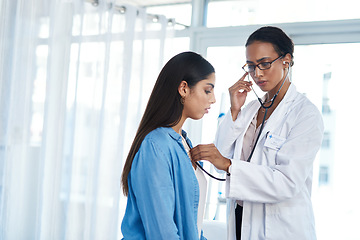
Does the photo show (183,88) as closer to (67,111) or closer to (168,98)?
(168,98)

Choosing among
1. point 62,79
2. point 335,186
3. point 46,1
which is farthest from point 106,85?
point 335,186

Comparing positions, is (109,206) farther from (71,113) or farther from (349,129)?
(349,129)

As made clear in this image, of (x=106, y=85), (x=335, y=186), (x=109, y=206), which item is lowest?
(x=109, y=206)

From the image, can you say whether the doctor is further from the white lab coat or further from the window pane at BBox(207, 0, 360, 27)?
the window pane at BBox(207, 0, 360, 27)

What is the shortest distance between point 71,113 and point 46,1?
27.8 inches

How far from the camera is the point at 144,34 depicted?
9.60ft

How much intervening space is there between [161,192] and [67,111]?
1658 millimetres

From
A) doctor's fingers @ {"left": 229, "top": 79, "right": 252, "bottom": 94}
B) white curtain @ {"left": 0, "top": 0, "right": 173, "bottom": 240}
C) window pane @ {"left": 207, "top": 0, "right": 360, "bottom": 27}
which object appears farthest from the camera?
window pane @ {"left": 207, "top": 0, "right": 360, "bottom": 27}

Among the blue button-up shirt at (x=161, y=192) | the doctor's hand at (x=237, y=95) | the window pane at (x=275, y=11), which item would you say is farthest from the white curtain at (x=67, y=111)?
the blue button-up shirt at (x=161, y=192)

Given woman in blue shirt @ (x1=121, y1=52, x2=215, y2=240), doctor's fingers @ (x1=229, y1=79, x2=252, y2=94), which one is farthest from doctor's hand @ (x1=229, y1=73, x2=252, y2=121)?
woman in blue shirt @ (x1=121, y1=52, x2=215, y2=240)

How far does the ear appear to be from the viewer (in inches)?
52.8

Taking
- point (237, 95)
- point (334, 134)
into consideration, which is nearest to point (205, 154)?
point (237, 95)

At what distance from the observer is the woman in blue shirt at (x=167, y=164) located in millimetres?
1160

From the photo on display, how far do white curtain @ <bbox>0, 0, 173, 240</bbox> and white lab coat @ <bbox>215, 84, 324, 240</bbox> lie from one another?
4.54ft
